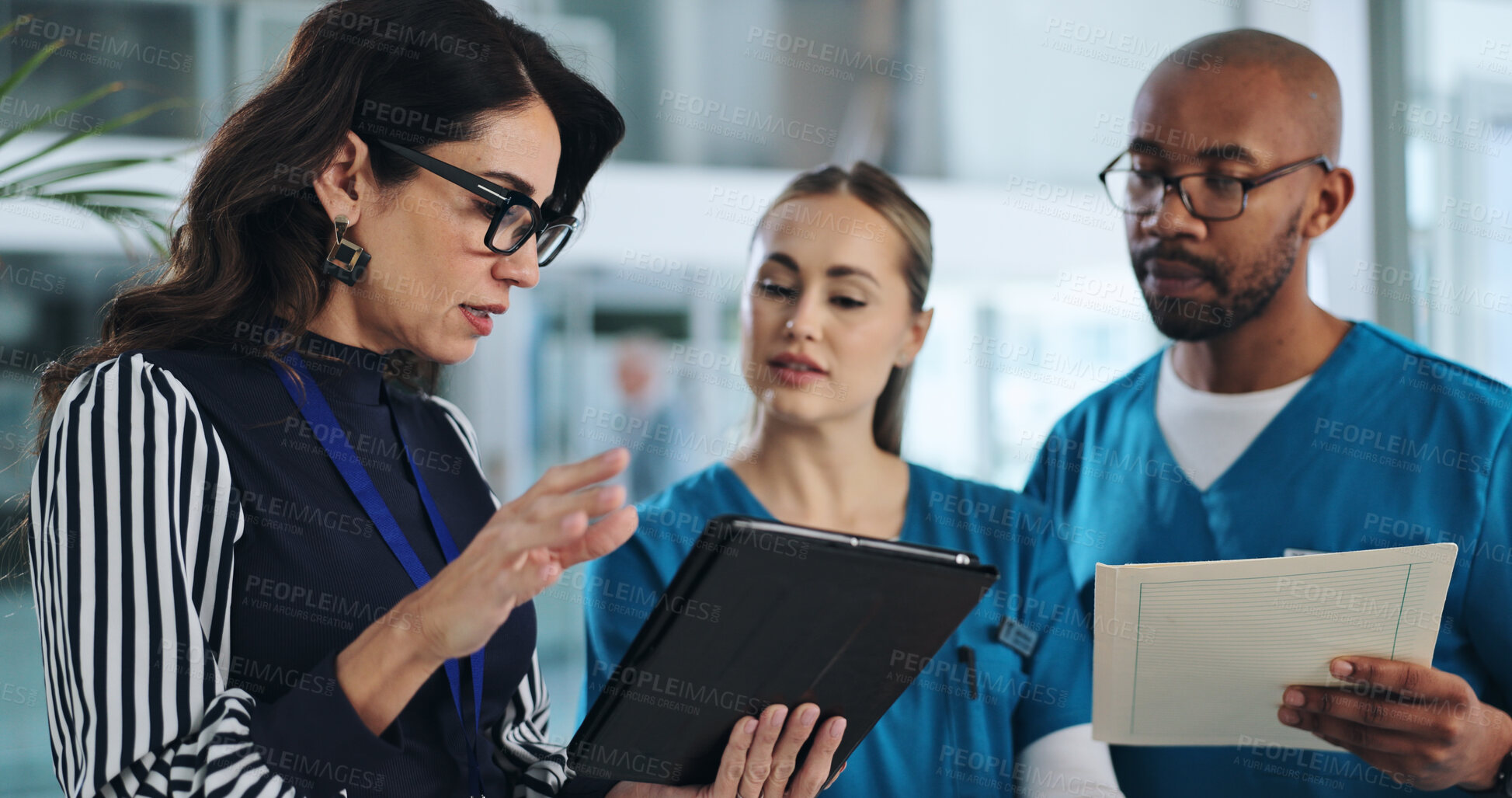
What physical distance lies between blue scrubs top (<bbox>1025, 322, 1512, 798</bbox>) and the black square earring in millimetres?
1358

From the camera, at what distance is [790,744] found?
1.23m

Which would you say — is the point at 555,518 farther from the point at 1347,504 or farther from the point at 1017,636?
the point at 1347,504

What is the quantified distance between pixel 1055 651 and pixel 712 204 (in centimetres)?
484

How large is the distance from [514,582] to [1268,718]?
114 centimetres

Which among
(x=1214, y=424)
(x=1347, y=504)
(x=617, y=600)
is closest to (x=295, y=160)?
(x=617, y=600)

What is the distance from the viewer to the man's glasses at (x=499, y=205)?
1269 millimetres

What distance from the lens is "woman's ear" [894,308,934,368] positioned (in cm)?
195

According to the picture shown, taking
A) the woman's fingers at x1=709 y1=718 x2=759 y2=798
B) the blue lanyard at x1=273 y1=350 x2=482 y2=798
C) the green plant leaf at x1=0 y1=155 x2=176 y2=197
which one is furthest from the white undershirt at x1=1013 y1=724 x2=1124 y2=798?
the green plant leaf at x1=0 y1=155 x2=176 y2=197

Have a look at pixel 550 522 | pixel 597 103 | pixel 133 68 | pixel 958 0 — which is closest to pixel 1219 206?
pixel 597 103

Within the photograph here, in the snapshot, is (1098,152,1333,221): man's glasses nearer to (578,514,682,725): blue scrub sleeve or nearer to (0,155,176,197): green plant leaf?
(578,514,682,725): blue scrub sleeve

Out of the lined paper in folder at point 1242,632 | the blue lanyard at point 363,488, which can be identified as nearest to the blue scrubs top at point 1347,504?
the lined paper in folder at point 1242,632

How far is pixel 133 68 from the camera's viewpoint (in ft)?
17.4

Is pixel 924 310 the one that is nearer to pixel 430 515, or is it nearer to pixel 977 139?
pixel 430 515

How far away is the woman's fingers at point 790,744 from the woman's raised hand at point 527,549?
1.40 feet
